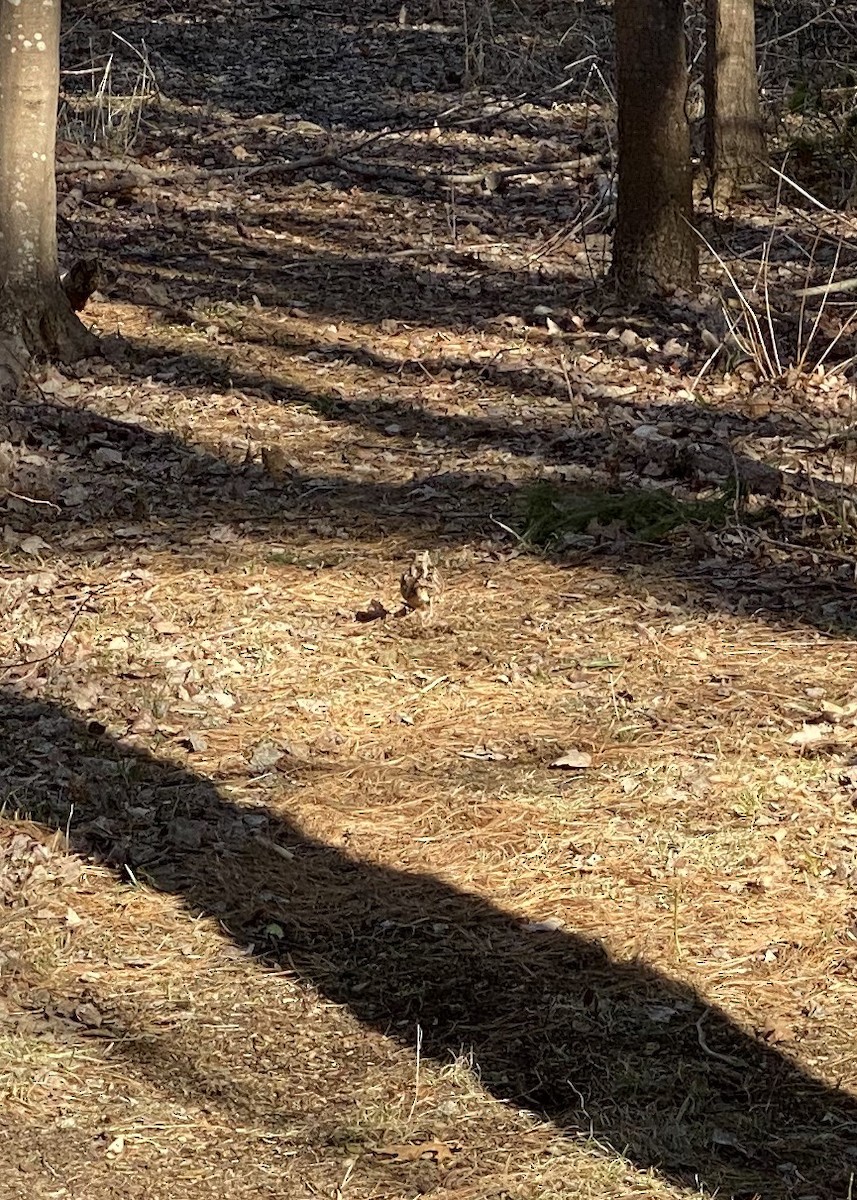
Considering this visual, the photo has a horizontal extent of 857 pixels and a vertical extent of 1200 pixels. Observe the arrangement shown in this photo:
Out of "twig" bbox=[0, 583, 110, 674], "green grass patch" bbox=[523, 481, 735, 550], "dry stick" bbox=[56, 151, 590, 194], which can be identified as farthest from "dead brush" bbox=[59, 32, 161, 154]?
"twig" bbox=[0, 583, 110, 674]

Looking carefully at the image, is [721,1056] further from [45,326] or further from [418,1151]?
[45,326]

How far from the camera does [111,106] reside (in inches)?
548

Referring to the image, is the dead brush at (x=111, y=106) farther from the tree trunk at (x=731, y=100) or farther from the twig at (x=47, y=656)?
the twig at (x=47, y=656)

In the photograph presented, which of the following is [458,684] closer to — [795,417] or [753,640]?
[753,640]

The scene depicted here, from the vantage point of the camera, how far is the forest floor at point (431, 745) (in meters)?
3.52

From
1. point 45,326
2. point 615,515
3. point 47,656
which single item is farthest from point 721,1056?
point 45,326

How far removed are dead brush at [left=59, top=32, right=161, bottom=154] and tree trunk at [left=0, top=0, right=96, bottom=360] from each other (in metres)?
4.56

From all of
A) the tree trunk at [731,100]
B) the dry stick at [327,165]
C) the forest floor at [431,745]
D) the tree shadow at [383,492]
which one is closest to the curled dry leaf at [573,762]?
the forest floor at [431,745]

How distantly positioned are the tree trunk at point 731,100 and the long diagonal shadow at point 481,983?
844cm

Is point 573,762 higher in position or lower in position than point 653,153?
lower

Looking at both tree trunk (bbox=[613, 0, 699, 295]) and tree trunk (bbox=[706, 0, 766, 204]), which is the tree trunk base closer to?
tree trunk (bbox=[613, 0, 699, 295])

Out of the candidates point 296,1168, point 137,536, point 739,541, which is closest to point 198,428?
point 137,536

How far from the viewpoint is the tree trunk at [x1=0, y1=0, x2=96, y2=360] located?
821 centimetres

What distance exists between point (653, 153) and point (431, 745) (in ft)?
18.1
